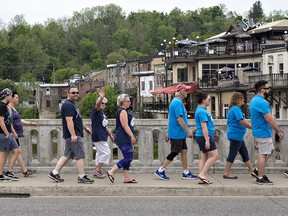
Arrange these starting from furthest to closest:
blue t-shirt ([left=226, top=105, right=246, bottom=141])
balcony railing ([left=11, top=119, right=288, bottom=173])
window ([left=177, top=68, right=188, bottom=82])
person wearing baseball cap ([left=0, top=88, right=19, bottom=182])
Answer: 1. window ([left=177, top=68, right=188, bottom=82])
2. balcony railing ([left=11, top=119, right=288, bottom=173])
3. blue t-shirt ([left=226, top=105, right=246, bottom=141])
4. person wearing baseball cap ([left=0, top=88, right=19, bottom=182])

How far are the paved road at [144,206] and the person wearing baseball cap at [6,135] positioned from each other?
50.7 inches

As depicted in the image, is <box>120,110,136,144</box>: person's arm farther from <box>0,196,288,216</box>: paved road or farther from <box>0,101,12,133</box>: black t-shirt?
<box>0,101,12,133</box>: black t-shirt

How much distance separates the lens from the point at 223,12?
181 m

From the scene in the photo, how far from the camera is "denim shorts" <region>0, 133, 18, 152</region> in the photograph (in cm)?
1105

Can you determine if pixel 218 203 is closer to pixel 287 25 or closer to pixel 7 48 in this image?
pixel 287 25

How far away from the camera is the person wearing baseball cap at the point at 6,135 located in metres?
11.0

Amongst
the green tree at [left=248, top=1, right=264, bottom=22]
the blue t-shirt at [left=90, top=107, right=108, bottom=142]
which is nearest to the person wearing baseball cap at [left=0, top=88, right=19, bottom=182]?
the blue t-shirt at [left=90, top=107, right=108, bottom=142]

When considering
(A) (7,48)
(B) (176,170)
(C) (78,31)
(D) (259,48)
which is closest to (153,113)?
(D) (259,48)

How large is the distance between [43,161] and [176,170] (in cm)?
272

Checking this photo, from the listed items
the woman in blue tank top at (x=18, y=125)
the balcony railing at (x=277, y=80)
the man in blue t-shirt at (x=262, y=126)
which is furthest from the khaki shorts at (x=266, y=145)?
the balcony railing at (x=277, y=80)

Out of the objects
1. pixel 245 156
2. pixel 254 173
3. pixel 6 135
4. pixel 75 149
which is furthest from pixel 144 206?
pixel 6 135

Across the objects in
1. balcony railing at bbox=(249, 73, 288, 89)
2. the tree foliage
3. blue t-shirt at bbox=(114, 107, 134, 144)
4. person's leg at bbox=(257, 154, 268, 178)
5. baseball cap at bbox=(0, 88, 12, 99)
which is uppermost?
the tree foliage

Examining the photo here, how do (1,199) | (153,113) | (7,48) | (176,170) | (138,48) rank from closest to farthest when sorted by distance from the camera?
(1,199), (176,170), (153,113), (7,48), (138,48)

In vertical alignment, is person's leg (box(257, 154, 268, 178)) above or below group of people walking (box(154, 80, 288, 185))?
below
